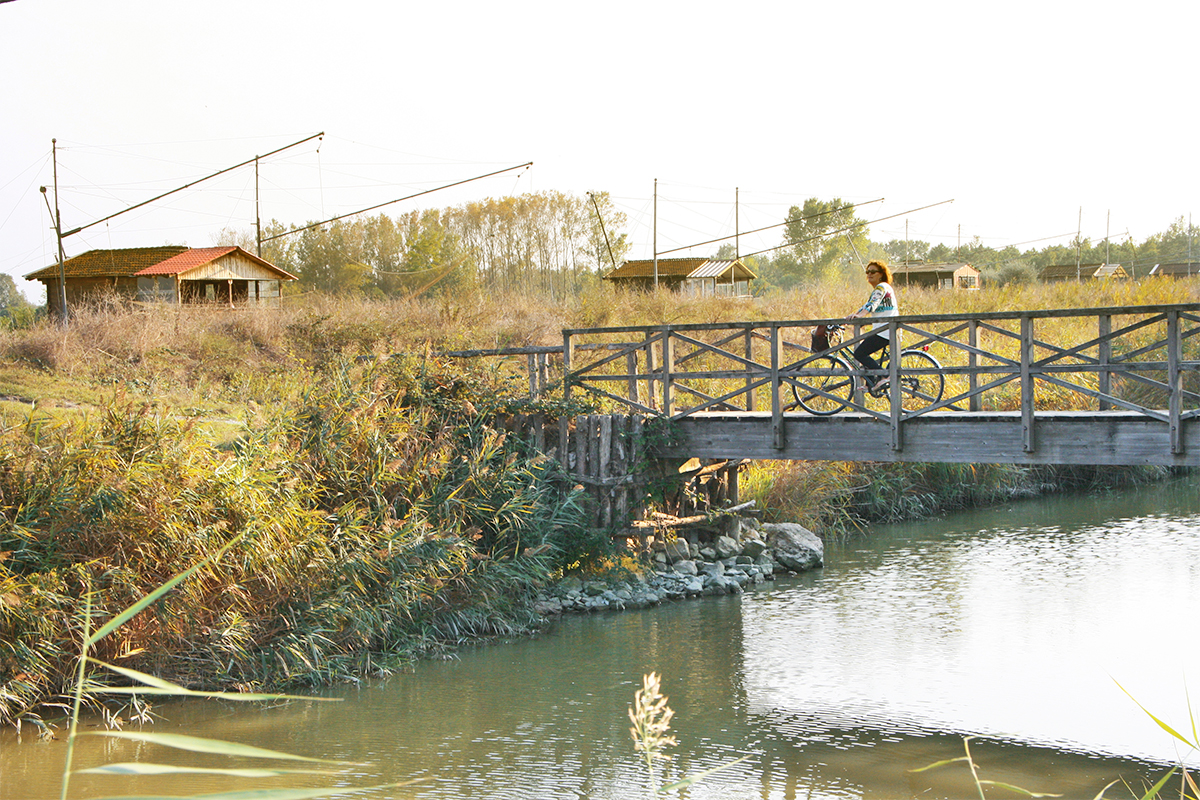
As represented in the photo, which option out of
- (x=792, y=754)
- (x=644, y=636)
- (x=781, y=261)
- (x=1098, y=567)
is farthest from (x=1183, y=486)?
(x=781, y=261)

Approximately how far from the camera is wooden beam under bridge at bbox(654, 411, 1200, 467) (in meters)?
10.1

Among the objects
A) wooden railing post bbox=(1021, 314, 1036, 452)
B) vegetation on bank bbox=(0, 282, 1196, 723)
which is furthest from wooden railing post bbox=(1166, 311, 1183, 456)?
vegetation on bank bbox=(0, 282, 1196, 723)

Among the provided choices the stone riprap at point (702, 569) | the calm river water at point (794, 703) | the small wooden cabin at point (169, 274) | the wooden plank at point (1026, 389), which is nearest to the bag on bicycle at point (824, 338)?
the wooden plank at point (1026, 389)

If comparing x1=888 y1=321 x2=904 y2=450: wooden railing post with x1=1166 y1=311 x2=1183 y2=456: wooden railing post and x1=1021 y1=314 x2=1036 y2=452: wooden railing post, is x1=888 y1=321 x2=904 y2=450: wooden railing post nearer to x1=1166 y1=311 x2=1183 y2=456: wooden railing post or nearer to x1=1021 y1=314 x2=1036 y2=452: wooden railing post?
x1=1021 y1=314 x2=1036 y2=452: wooden railing post

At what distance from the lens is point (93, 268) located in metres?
→ 38.2

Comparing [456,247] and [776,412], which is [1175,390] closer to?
[776,412]

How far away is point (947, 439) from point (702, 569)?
4.08 meters

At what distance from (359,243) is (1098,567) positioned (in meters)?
39.1

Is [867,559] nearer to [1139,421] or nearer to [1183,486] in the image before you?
[1139,421]

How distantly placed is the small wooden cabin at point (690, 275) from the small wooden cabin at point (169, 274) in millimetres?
14150

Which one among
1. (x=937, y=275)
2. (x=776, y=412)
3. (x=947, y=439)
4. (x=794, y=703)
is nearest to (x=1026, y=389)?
(x=947, y=439)

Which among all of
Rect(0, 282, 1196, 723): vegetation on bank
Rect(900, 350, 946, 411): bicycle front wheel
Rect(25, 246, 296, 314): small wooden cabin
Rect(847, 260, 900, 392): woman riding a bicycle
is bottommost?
Rect(0, 282, 1196, 723): vegetation on bank

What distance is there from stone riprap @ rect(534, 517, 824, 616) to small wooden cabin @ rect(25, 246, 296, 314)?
24804 mm

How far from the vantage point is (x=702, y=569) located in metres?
14.0
